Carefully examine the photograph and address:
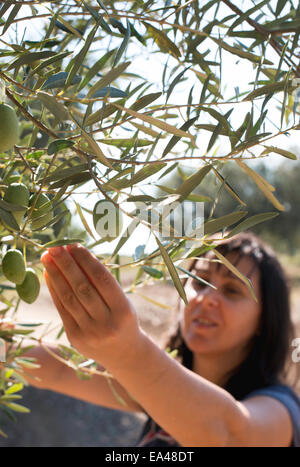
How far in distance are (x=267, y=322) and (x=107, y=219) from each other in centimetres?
123

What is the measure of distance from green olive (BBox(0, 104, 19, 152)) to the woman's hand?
199mm

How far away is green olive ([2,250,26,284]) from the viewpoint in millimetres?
363

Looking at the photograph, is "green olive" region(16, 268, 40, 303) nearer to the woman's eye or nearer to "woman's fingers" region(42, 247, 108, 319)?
"woman's fingers" region(42, 247, 108, 319)

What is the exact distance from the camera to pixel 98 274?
485 mm

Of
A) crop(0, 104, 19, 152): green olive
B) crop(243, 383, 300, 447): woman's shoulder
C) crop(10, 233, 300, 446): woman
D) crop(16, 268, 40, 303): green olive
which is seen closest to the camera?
crop(0, 104, 19, 152): green olive

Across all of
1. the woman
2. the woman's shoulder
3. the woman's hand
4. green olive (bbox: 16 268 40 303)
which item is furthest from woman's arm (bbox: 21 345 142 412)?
green olive (bbox: 16 268 40 303)

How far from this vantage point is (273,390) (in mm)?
1282

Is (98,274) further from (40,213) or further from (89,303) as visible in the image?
(40,213)

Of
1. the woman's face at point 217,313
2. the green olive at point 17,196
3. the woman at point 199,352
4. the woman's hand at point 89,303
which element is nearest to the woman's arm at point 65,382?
the woman at point 199,352

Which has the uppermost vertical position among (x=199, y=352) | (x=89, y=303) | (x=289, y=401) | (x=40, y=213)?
(x=40, y=213)

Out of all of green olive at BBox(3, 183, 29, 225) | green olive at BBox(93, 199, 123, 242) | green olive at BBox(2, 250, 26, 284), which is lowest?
green olive at BBox(2, 250, 26, 284)

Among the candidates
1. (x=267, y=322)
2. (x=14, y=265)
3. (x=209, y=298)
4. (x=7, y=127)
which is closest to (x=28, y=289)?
(x=14, y=265)
